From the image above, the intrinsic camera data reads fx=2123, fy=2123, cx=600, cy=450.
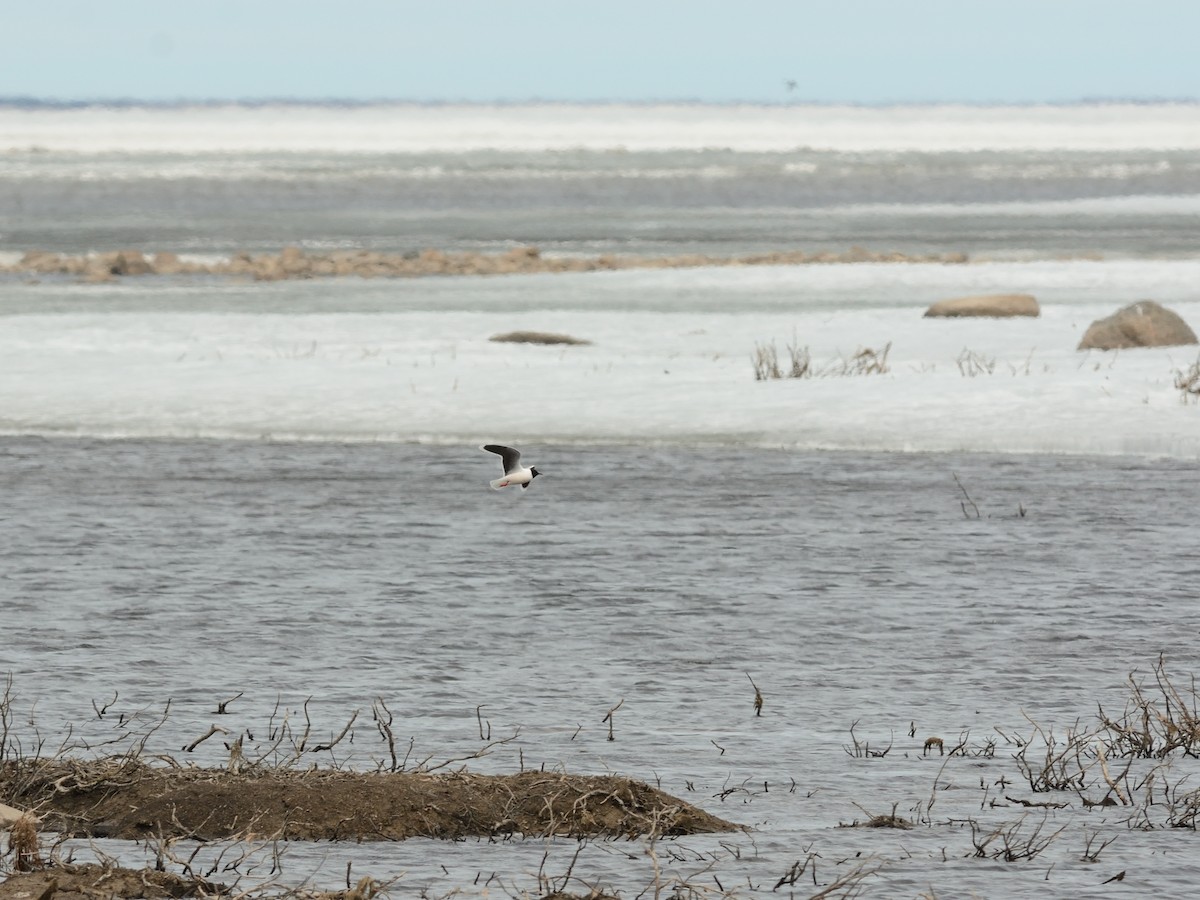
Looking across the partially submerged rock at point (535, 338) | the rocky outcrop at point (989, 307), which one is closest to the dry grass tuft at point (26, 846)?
the partially submerged rock at point (535, 338)

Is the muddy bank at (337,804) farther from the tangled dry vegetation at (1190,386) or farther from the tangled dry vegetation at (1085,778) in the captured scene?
the tangled dry vegetation at (1190,386)

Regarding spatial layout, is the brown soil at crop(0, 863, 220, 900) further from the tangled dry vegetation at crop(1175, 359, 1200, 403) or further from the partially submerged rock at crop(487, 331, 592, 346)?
the partially submerged rock at crop(487, 331, 592, 346)

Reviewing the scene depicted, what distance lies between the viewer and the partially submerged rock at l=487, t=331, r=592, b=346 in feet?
76.8

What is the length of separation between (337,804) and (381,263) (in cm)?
3319

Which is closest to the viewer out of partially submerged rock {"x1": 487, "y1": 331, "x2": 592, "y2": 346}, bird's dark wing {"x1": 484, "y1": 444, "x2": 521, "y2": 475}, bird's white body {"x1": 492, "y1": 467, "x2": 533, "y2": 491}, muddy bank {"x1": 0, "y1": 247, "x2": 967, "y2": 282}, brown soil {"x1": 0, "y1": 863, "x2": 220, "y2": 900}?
brown soil {"x1": 0, "y1": 863, "x2": 220, "y2": 900}

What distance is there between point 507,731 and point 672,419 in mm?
9723

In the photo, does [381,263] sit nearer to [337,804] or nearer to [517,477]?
[517,477]

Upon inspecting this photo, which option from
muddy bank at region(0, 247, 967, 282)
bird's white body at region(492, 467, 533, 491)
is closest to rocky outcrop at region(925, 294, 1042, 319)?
muddy bank at region(0, 247, 967, 282)

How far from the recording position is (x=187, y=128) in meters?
134

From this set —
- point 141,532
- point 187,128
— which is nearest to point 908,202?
point 141,532

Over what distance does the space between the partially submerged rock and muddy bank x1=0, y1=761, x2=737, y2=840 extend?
1637 centimetres

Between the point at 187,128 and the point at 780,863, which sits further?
the point at 187,128

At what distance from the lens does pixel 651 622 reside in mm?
10656

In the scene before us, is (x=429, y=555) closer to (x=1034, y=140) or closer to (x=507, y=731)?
(x=507, y=731)
